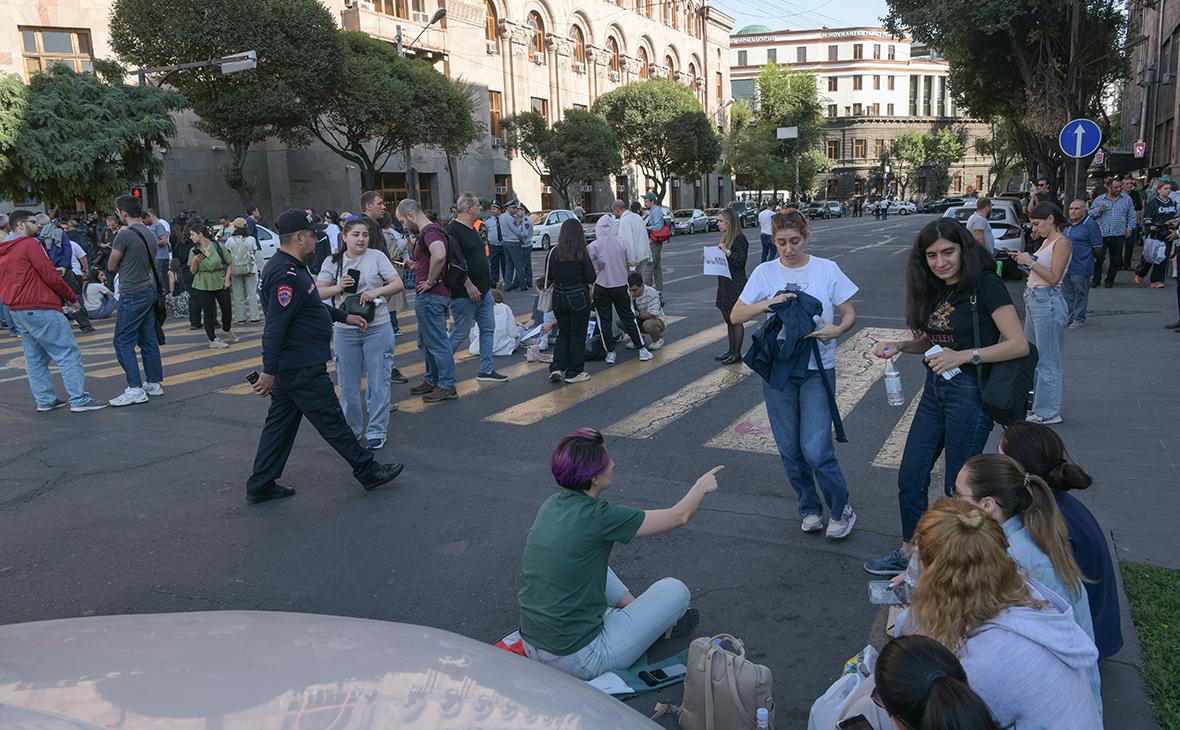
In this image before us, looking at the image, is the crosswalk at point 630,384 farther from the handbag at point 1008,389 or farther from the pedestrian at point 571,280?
the handbag at point 1008,389

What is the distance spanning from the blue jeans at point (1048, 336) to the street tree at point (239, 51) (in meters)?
26.4

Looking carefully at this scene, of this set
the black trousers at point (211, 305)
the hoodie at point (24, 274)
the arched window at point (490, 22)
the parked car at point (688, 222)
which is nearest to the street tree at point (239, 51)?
the arched window at point (490, 22)

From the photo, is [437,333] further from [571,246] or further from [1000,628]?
[1000,628]

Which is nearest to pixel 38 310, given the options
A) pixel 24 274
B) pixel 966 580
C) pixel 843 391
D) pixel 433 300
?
pixel 24 274

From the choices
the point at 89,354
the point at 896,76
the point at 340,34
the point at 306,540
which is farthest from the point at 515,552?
the point at 896,76

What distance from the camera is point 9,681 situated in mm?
2002

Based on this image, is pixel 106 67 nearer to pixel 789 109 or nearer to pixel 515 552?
pixel 515 552

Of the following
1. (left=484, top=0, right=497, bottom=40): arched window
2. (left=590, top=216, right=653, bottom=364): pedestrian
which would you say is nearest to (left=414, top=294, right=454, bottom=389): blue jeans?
(left=590, top=216, right=653, bottom=364): pedestrian

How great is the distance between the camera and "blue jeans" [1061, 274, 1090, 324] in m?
11.2

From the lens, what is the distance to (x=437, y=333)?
28.5ft

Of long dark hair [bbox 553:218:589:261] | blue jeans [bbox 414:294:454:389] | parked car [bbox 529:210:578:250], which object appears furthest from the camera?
parked car [bbox 529:210:578:250]

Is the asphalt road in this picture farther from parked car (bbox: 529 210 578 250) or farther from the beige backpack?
parked car (bbox: 529 210 578 250)

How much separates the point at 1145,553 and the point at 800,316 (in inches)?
88.0

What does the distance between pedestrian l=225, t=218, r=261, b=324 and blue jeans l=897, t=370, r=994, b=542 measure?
12.0 metres
